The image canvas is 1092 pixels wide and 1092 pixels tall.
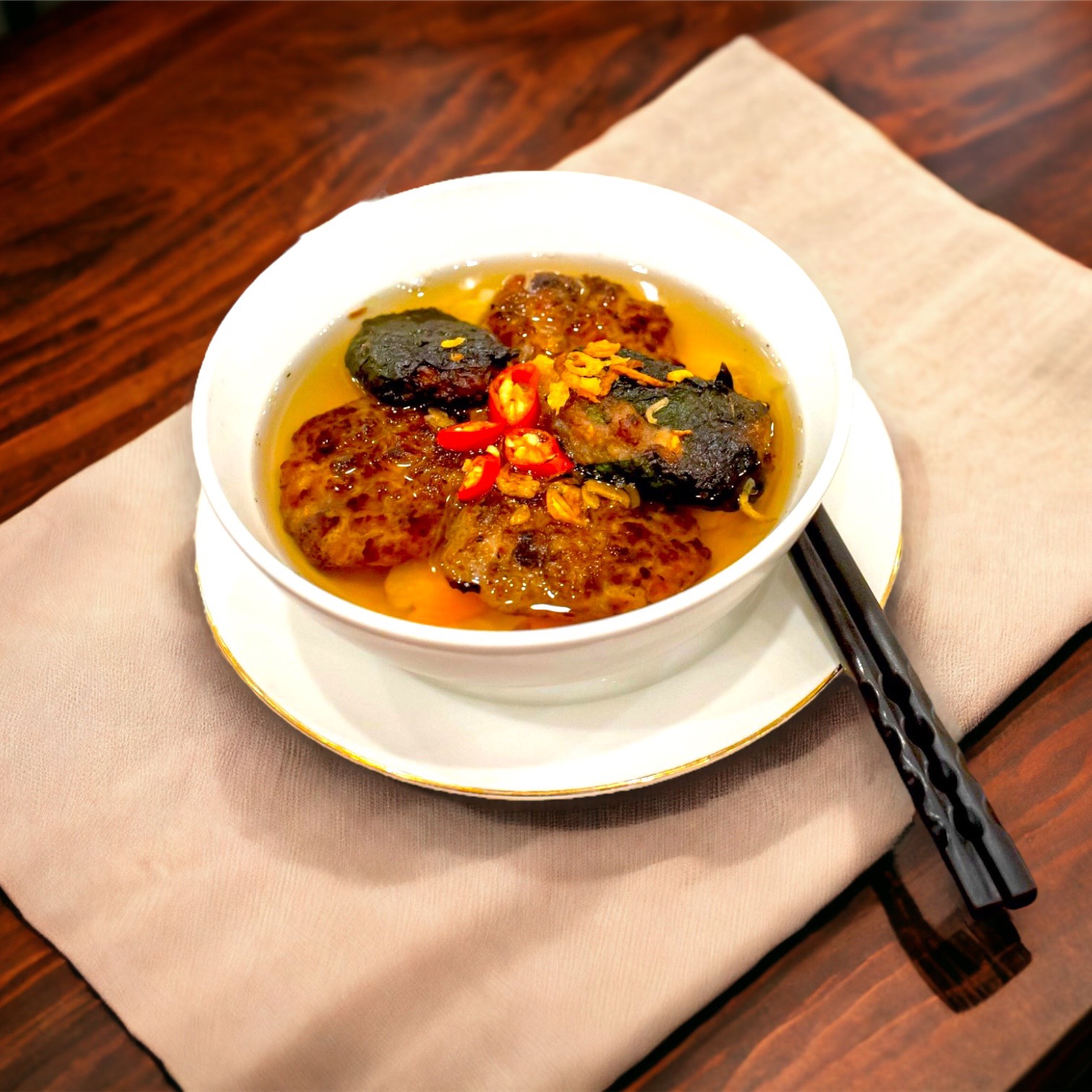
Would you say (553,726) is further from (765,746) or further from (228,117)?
(228,117)

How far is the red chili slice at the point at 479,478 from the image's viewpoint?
4.83ft

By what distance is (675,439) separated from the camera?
1460mm

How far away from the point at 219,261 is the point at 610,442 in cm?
117

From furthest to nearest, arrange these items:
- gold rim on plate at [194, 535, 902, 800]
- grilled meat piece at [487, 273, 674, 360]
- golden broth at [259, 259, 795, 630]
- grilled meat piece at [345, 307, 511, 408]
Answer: grilled meat piece at [487, 273, 674, 360]
grilled meat piece at [345, 307, 511, 408]
golden broth at [259, 259, 795, 630]
gold rim on plate at [194, 535, 902, 800]

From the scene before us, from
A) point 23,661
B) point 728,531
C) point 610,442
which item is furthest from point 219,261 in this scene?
point 728,531

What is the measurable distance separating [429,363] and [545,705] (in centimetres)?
58

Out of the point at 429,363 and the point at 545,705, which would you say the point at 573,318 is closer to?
the point at 429,363

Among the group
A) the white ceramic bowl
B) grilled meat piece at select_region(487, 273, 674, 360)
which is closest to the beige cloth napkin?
the white ceramic bowl

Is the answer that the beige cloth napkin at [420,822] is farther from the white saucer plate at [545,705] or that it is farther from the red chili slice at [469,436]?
the red chili slice at [469,436]

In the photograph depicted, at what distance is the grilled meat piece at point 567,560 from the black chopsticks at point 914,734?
18cm

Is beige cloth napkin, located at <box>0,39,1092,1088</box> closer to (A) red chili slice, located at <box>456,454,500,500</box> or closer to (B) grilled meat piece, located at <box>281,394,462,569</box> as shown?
(B) grilled meat piece, located at <box>281,394,462,569</box>

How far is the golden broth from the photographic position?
1.44 m

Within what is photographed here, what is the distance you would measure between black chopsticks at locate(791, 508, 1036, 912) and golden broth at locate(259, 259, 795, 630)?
13cm

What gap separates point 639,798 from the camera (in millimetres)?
1407
